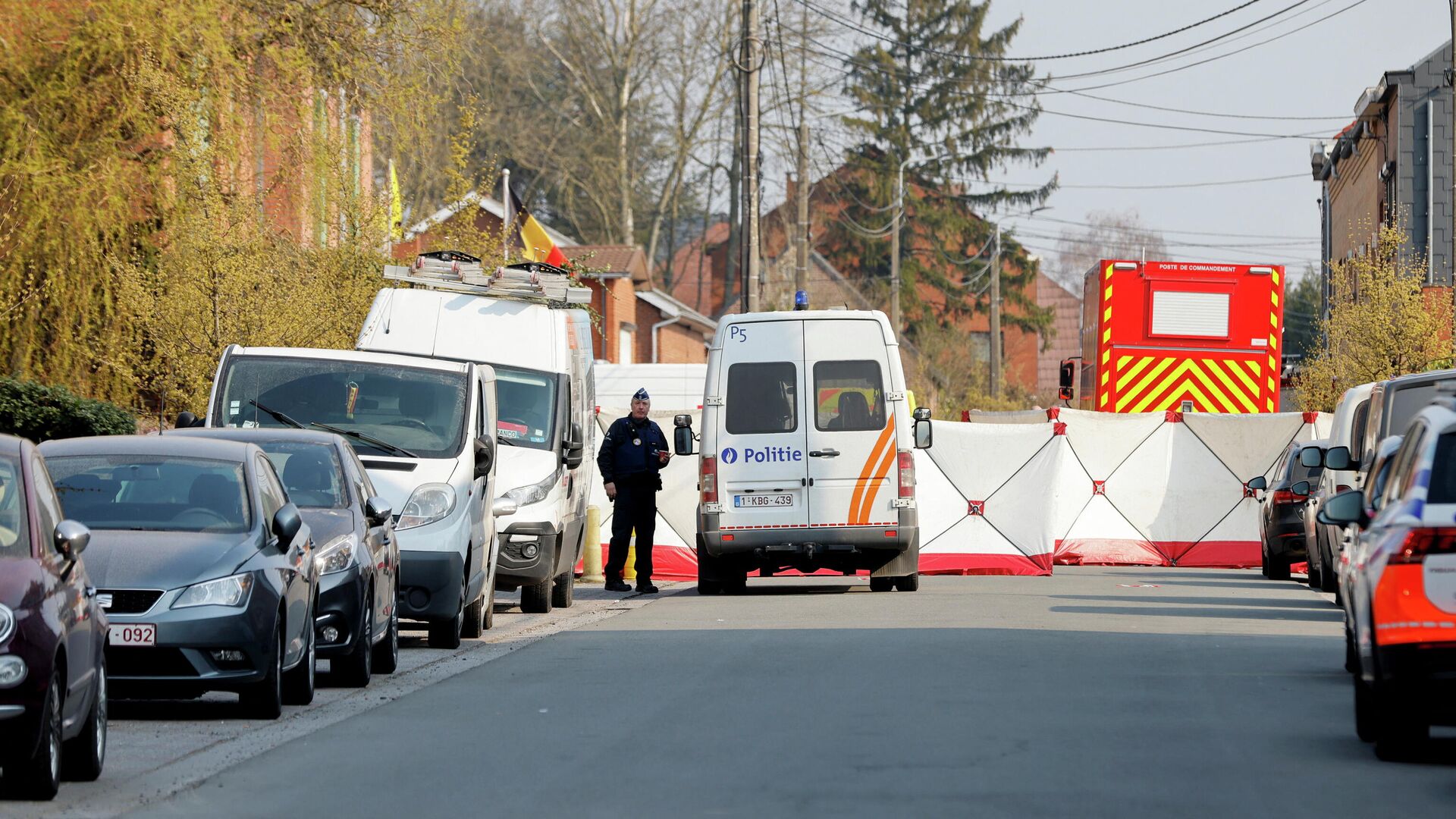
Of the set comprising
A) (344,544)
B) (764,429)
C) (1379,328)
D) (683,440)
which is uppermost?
(1379,328)

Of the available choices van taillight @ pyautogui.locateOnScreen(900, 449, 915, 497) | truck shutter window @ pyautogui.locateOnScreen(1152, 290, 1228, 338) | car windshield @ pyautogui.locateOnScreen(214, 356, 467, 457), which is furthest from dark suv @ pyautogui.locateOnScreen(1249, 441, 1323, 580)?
car windshield @ pyautogui.locateOnScreen(214, 356, 467, 457)

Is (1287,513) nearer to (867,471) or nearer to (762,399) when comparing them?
(867,471)

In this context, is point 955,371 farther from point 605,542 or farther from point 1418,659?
point 1418,659

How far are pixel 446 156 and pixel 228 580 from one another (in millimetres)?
49225

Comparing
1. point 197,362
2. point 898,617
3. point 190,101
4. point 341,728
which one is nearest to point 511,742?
point 341,728

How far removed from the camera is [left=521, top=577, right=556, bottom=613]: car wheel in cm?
1853

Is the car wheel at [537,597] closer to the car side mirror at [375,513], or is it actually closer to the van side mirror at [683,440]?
the van side mirror at [683,440]

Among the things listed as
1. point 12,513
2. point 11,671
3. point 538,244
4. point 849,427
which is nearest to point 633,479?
point 849,427

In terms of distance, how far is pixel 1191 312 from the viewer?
93.5 feet

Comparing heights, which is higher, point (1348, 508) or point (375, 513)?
point (1348, 508)

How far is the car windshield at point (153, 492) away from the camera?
10.9 m

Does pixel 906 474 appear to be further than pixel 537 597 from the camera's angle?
Yes

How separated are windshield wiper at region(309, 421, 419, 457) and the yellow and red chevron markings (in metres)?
15.4

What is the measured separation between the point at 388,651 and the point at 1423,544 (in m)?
6.98
